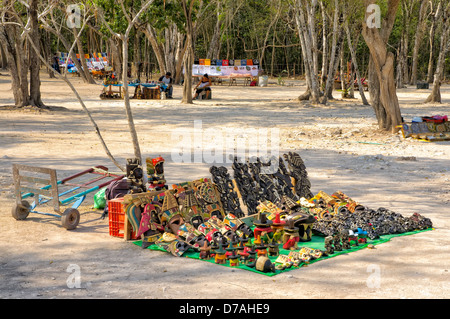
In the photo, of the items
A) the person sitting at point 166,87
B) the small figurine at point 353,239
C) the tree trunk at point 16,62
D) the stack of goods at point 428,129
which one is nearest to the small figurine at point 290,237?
the small figurine at point 353,239

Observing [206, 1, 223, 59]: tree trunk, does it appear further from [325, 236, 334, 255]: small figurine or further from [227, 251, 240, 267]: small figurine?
[227, 251, 240, 267]: small figurine

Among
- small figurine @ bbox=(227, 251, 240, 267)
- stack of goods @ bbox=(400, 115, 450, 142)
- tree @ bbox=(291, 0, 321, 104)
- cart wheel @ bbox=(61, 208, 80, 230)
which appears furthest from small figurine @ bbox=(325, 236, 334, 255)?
tree @ bbox=(291, 0, 321, 104)

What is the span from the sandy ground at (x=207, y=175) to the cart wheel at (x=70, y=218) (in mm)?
108

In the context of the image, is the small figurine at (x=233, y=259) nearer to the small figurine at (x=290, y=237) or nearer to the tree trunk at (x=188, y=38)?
the small figurine at (x=290, y=237)

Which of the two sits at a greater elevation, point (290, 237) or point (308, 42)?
point (308, 42)

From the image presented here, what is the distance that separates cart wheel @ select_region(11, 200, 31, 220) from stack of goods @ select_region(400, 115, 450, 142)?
9.57 metres

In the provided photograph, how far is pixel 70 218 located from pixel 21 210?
78 centimetres

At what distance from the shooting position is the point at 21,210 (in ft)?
23.4

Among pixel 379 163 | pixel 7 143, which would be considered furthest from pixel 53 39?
pixel 379 163

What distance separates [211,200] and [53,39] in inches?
1977

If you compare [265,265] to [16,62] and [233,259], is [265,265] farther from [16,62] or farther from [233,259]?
[16,62]

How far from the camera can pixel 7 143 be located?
12.6 m

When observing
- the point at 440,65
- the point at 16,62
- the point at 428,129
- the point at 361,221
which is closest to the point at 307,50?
the point at 440,65

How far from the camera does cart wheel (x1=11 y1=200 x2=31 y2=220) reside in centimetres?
709
